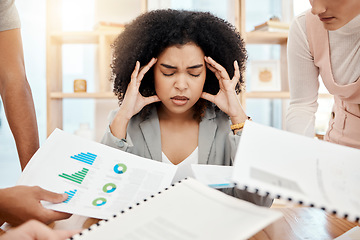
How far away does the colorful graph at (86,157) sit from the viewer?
729mm

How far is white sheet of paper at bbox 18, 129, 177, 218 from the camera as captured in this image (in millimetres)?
629

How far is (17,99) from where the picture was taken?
1.00m

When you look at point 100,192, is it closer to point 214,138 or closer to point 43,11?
point 214,138

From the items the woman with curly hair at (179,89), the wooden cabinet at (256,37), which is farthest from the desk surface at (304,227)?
the wooden cabinet at (256,37)

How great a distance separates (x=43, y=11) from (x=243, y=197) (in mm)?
2420

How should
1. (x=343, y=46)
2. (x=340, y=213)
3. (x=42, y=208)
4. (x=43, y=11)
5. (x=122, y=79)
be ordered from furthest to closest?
(x=43, y=11)
(x=122, y=79)
(x=343, y=46)
(x=42, y=208)
(x=340, y=213)

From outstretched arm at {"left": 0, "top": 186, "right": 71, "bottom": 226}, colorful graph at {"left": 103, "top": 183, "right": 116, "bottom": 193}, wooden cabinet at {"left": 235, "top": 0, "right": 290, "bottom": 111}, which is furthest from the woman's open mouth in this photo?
wooden cabinet at {"left": 235, "top": 0, "right": 290, "bottom": 111}

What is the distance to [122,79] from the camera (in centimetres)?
130

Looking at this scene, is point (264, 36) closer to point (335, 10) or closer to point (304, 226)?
point (335, 10)

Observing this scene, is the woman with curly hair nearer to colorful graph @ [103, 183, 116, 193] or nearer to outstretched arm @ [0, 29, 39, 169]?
outstretched arm @ [0, 29, 39, 169]

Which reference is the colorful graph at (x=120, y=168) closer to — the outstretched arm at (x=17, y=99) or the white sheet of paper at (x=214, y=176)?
the white sheet of paper at (x=214, y=176)

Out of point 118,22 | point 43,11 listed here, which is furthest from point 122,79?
point 43,11

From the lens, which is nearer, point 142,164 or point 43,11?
point 142,164

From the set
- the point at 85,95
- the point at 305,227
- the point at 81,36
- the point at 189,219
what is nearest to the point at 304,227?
the point at 305,227
